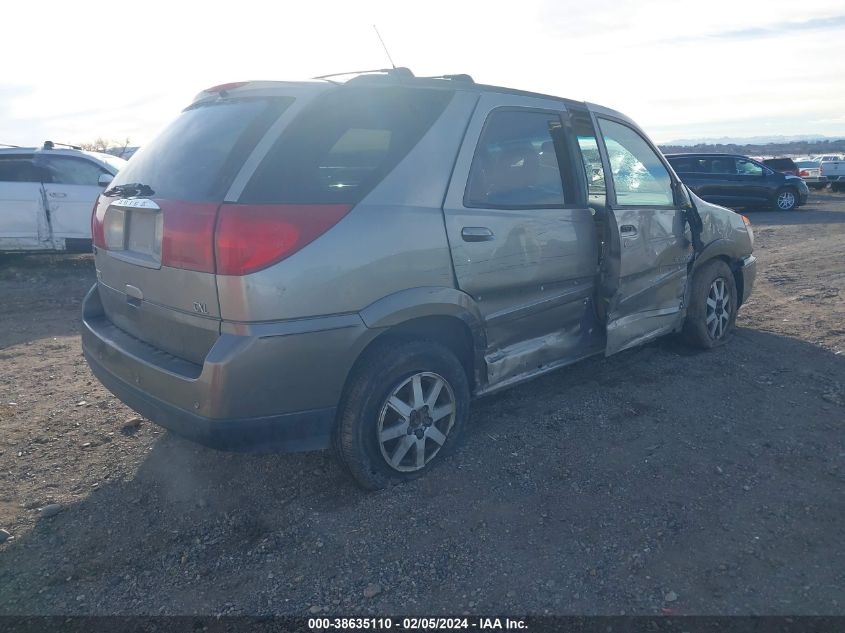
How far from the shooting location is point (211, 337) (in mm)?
2918

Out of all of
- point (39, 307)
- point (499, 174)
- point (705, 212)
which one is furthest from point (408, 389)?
point (39, 307)

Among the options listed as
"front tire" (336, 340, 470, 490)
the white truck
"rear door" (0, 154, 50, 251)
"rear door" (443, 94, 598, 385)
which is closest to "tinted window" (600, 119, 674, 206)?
"rear door" (443, 94, 598, 385)

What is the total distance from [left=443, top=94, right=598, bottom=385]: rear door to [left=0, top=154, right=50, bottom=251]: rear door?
27.2 feet

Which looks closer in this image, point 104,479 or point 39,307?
point 104,479

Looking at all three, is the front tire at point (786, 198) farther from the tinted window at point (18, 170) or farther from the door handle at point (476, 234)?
the door handle at point (476, 234)

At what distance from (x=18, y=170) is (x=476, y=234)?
29.1ft

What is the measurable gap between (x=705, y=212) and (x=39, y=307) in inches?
275

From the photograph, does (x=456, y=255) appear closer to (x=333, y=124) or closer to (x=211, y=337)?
(x=333, y=124)

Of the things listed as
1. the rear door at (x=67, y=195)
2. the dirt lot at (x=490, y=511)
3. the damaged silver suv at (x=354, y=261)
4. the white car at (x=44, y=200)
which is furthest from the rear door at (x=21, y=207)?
the damaged silver suv at (x=354, y=261)

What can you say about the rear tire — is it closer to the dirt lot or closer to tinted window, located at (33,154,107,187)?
the dirt lot

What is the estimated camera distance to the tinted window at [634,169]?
4552mm

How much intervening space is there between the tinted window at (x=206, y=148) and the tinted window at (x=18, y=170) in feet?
24.8

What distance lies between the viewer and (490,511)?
3268 millimetres

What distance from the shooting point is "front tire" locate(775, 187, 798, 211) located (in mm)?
19547
